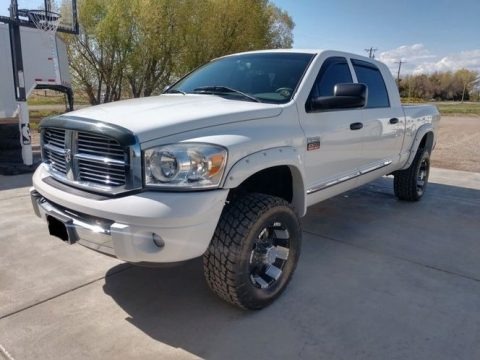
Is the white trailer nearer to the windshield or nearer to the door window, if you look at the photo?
the windshield

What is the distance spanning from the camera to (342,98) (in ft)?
10.9

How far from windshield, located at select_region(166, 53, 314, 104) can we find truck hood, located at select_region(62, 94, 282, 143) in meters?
0.26

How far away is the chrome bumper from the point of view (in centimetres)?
241

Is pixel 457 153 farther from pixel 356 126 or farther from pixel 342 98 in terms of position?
pixel 342 98

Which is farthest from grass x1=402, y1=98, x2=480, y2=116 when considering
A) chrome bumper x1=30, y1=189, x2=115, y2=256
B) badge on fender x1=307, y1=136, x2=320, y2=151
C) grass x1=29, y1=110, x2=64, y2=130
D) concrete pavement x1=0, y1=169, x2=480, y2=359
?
chrome bumper x1=30, y1=189, x2=115, y2=256

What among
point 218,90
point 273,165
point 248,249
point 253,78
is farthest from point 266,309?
point 253,78

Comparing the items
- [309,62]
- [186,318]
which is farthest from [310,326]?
[309,62]

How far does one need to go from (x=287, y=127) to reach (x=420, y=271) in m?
1.75

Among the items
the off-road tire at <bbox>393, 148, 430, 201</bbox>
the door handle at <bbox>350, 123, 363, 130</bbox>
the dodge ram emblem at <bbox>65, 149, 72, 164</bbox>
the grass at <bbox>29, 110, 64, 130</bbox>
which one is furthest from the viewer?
the grass at <bbox>29, 110, 64, 130</bbox>

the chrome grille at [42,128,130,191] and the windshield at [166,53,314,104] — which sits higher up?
the windshield at [166,53,314,104]

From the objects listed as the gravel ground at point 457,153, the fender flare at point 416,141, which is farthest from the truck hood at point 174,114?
the gravel ground at point 457,153

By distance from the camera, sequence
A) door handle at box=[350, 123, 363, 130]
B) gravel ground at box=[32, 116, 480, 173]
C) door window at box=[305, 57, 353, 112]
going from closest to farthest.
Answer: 1. door window at box=[305, 57, 353, 112]
2. door handle at box=[350, 123, 363, 130]
3. gravel ground at box=[32, 116, 480, 173]

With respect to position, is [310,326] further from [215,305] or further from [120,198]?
[120,198]

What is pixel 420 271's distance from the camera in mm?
3582
